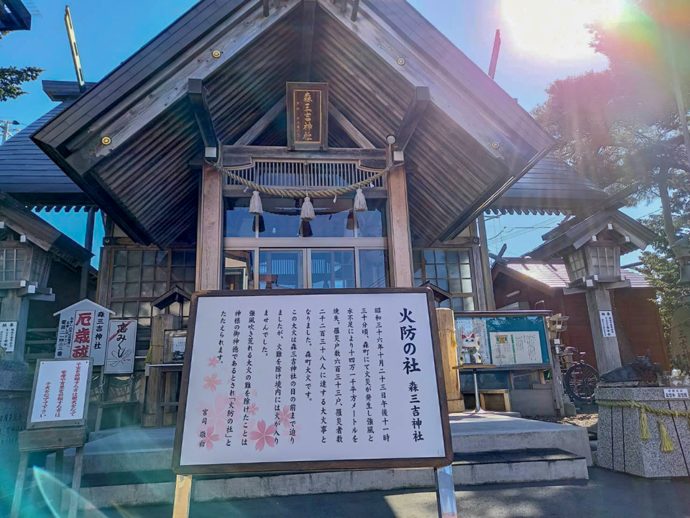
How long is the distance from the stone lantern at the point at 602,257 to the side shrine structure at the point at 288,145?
2.75 meters

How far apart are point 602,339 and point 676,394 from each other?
402 centimetres

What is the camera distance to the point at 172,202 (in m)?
6.64

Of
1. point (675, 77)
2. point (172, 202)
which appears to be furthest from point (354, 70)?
point (675, 77)

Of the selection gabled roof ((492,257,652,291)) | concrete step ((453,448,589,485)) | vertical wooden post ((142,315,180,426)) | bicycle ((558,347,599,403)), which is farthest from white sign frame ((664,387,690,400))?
gabled roof ((492,257,652,291))

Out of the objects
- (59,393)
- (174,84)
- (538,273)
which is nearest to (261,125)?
(174,84)

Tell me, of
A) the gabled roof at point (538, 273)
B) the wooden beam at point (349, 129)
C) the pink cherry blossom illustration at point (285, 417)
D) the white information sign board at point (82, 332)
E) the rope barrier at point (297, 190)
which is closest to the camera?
the pink cherry blossom illustration at point (285, 417)

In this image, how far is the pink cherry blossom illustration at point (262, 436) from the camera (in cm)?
254

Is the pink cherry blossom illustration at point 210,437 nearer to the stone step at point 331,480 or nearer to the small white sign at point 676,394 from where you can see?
the stone step at point 331,480

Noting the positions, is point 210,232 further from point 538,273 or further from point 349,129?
point 538,273

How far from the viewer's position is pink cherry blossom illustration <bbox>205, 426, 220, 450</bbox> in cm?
252

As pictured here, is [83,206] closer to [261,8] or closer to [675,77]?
[261,8]

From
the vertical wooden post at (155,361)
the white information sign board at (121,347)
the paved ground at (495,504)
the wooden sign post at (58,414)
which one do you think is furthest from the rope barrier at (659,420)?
the white information sign board at (121,347)

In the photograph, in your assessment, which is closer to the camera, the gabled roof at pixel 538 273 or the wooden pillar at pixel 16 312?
the wooden pillar at pixel 16 312

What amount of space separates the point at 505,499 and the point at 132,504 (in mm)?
3098
